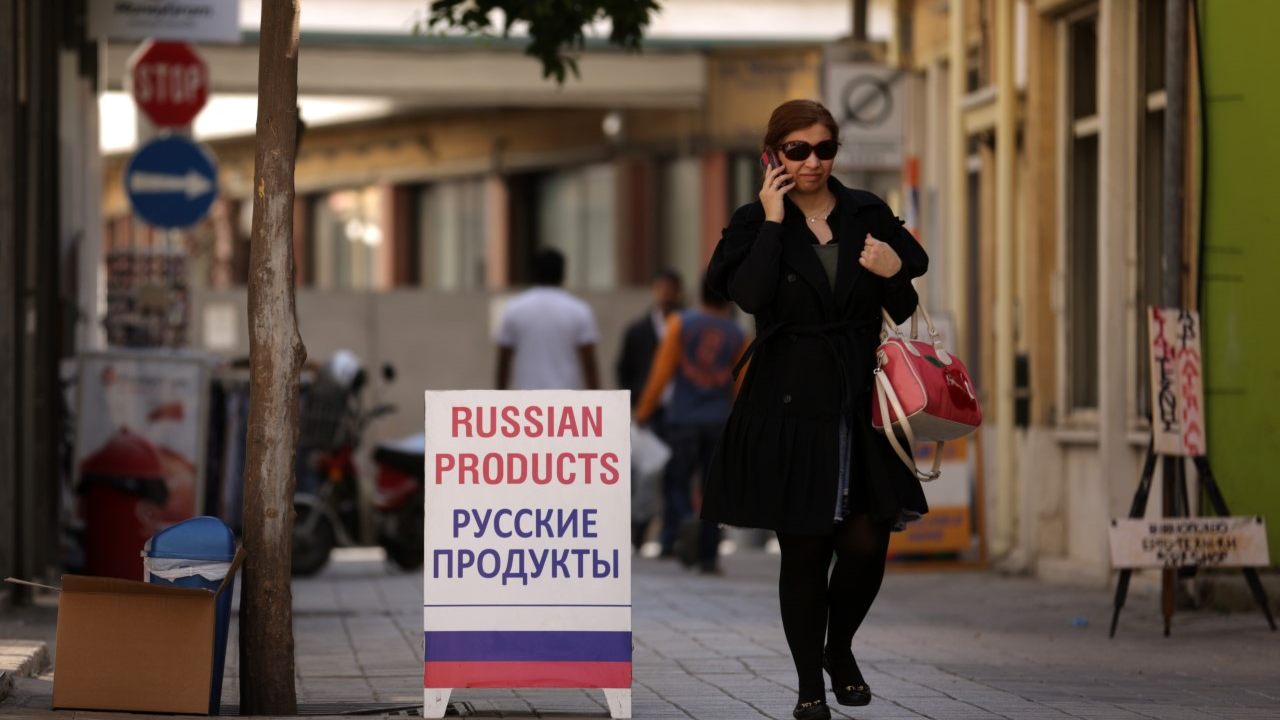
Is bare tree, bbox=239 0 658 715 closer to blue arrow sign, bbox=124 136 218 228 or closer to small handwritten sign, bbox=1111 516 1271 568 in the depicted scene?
small handwritten sign, bbox=1111 516 1271 568

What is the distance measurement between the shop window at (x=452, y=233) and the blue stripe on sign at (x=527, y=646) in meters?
25.3

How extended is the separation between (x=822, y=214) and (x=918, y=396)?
69 cm

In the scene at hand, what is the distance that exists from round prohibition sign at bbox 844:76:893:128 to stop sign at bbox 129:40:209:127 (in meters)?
4.57

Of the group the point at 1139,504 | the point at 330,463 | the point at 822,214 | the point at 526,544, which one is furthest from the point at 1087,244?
the point at 526,544

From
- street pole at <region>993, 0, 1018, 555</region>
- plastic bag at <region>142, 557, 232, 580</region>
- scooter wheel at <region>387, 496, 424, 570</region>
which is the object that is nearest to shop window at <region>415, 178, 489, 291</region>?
scooter wheel at <region>387, 496, 424, 570</region>

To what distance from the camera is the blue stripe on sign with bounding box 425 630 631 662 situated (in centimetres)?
721

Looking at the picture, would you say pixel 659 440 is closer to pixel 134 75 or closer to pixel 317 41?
pixel 134 75

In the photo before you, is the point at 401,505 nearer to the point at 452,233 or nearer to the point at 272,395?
the point at 272,395

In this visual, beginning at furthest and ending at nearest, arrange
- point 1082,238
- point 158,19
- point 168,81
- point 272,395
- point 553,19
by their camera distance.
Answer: point 168,81
point 158,19
point 1082,238
point 553,19
point 272,395

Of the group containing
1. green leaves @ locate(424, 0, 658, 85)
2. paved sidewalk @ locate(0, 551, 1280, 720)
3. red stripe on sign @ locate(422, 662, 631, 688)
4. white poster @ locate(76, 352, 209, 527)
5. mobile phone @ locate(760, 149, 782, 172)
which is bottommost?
paved sidewalk @ locate(0, 551, 1280, 720)

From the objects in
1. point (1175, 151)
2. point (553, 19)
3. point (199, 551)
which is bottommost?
point (199, 551)

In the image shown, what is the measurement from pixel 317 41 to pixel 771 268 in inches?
794

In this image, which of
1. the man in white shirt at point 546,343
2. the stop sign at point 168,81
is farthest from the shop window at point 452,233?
the man in white shirt at point 546,343

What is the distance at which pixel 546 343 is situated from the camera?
14656mm
